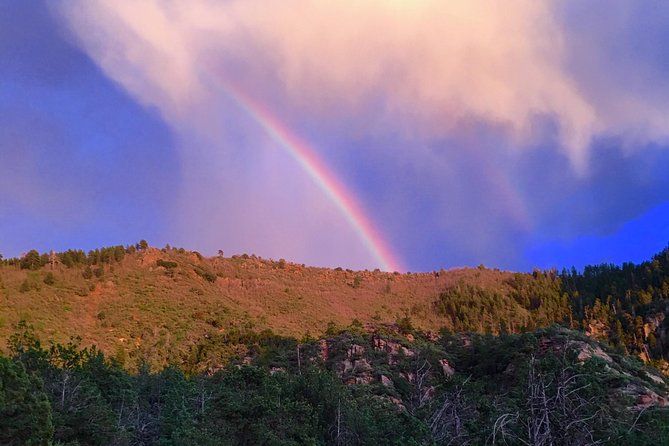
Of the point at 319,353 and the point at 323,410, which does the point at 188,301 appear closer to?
the point at 319,353

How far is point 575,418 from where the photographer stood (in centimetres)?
1166

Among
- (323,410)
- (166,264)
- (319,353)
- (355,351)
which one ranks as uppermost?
(166,264)

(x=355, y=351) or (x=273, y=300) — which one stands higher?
(x=273, y=300)

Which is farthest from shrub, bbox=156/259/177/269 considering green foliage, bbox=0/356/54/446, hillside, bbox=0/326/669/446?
green foliage, bbox=0/356/54/446

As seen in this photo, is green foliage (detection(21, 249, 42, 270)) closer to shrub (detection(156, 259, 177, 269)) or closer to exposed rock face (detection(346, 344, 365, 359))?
shrub (detection(156, 259, 177, 269))

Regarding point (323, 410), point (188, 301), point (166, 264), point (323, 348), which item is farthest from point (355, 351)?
point (166, 264)

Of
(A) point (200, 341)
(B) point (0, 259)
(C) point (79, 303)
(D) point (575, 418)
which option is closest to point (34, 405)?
(D) point (575, 418)

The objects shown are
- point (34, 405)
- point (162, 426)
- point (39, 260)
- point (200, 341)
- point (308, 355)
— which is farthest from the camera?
point (39, 260)

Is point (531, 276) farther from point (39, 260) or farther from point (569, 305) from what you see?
point (39, 260)

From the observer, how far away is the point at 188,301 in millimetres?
100438

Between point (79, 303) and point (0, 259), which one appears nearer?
point (79, 303)

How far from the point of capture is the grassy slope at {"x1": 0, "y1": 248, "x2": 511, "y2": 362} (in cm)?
8262

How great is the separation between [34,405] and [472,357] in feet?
173

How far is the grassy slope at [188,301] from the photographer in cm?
8262
